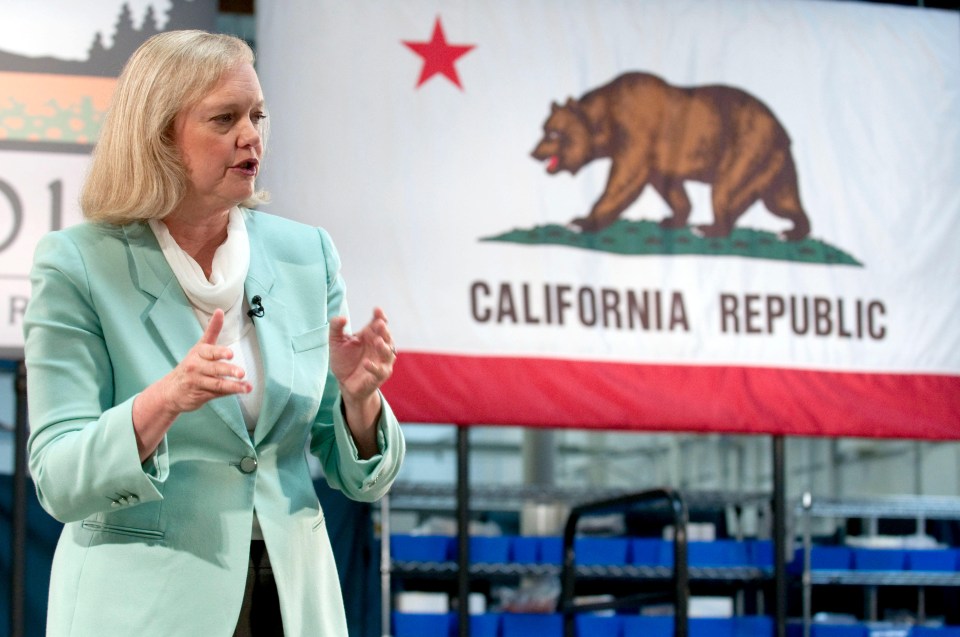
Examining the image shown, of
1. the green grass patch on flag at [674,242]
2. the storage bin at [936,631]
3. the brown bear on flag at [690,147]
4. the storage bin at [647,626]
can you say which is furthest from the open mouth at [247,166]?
the storage bin at [936,631]

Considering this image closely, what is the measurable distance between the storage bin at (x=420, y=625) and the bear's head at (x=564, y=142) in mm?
1655

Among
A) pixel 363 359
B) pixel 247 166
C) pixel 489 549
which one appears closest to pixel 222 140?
pixel 247 166

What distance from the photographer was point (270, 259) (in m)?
1.37

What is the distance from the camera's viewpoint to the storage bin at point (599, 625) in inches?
185

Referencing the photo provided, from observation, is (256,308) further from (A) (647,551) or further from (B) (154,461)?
(A) (647,551)

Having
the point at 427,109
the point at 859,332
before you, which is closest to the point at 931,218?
the point at 859,332

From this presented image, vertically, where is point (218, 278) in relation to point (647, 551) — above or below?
above

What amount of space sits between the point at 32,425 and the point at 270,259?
11.5 inches

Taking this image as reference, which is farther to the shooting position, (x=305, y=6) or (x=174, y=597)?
(x=305, y=6)

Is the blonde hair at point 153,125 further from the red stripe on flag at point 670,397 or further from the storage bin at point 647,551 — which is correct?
the storage bin at point 647,551

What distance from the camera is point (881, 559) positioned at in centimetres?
525

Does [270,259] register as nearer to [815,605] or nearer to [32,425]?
[32,425]

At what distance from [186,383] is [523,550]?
388 cm

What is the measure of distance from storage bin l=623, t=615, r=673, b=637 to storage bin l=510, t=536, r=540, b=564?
409 mm
